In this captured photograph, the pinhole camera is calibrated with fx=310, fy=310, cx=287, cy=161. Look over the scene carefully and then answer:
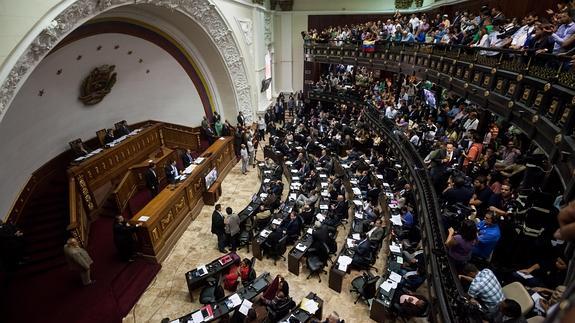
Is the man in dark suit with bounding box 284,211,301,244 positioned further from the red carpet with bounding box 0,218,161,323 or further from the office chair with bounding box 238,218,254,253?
the red carpet with bounding box 0,218,161,323

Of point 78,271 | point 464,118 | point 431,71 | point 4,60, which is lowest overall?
point 78,271

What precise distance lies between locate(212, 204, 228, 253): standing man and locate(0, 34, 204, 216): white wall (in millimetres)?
6158

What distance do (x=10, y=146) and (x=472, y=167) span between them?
1342 centimetres

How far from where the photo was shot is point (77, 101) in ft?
38.8

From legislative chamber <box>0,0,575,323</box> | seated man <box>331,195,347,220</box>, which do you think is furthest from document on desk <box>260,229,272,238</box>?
seated man <box>331,195,347,220</box>

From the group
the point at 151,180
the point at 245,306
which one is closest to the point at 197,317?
the point at 245,306

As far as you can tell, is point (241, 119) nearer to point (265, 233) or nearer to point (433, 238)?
point (265, 233)

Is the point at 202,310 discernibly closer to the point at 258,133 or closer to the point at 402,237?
the point at 402,237

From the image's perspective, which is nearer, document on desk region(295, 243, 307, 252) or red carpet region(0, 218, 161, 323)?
red carpet region(0, 218, 161, 323)

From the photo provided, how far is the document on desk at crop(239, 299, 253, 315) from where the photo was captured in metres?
6.53

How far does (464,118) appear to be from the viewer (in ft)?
34.3

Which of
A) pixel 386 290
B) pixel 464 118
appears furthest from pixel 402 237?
pixel 464 118

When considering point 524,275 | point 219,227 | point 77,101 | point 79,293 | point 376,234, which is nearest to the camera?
point 524,275

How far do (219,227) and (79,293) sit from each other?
370 cm
